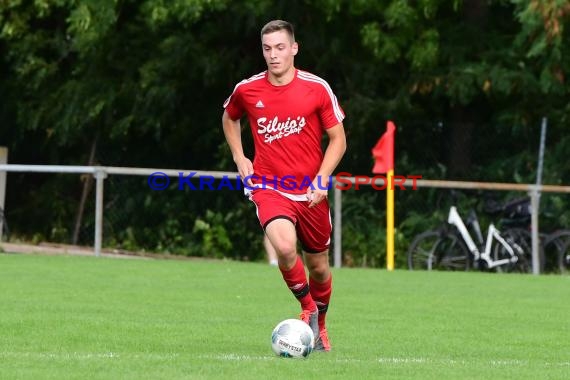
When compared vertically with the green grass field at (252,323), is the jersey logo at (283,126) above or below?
above

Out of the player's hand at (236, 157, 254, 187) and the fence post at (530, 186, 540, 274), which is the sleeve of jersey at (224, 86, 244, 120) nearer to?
the player's hand at (236, 157, 254, 187)

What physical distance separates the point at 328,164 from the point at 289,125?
356mm

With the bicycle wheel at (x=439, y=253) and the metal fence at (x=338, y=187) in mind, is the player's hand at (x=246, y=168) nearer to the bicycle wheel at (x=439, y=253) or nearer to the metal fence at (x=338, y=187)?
the metal fence at (x=338, y=187)

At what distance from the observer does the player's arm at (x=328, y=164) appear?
930cm

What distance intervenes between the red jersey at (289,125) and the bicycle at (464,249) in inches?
467

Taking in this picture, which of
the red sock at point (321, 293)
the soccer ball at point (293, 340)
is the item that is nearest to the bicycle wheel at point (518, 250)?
the red sock at point (321, 293)

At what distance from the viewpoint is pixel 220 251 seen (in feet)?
78.9

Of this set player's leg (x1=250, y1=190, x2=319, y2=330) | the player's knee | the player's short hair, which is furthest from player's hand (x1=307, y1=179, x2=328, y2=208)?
the player's short hair

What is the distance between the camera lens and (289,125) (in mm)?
9352

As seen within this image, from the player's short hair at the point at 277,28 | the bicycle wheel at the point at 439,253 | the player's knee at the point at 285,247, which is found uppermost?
the player's short hair at the point at 277,28

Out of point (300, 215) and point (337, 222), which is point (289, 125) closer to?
point (300, 215)

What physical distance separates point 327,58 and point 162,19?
3.08m

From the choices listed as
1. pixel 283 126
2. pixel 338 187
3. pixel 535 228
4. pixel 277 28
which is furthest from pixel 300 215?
pixel 535 228

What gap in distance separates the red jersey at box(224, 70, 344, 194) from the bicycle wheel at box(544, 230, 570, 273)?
12004 mm
